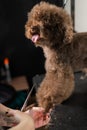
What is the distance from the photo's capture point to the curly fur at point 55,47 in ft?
3.32

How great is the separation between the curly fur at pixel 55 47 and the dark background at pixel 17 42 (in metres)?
0.69

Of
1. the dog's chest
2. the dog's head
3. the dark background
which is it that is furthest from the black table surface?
the dark background

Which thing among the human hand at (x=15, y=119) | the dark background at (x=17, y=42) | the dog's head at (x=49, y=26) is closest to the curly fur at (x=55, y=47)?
the dog's head at (x=49, y=26)

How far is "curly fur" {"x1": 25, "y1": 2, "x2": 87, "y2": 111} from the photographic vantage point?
1013 millimetres

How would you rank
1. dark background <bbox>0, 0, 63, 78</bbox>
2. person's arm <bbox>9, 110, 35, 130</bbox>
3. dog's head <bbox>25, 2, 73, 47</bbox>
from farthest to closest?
dark background <bbox>0, 0, 63, 78</bbox> → dog's head <bbox>25, 2, 73, 47</bbox> → person's arm <bbox>9, 110, 35, 130</bbox>

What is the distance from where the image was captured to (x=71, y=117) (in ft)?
3.50

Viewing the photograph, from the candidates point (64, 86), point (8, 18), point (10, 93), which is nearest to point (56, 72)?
point (64, 86)

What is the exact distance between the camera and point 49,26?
1007 mm

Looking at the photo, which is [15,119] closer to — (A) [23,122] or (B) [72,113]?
(A) [23,122]

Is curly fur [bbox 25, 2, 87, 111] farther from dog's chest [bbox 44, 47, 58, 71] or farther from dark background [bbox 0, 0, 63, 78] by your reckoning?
dark background [bbox 0, 0, 63, 78]

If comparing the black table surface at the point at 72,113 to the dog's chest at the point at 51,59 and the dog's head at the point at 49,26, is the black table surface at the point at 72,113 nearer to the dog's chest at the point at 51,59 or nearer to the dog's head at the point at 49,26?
the dog's chest at the point at 51,59

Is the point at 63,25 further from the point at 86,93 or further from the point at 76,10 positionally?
the point at 76,10

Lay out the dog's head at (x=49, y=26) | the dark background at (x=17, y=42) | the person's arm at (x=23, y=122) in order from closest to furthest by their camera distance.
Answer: the person's arm at (x=23, y=122), the dog's head at (x=49, y=26), the dark background at (x=17, y=42)

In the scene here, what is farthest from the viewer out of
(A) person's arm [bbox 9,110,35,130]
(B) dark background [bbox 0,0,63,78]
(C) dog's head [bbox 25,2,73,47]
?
(B) dark background [bbox 0,0,63,78]
